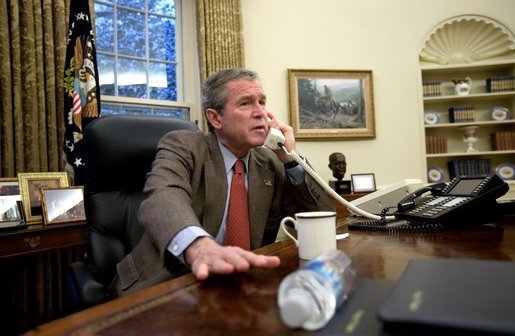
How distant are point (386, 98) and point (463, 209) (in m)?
3.05

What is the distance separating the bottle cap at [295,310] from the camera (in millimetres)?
378

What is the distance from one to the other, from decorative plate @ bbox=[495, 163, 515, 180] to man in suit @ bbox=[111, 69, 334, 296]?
11.1 feet

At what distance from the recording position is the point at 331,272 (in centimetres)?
42

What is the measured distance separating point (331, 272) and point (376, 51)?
392 centimetres

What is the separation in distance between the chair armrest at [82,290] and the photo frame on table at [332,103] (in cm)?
289

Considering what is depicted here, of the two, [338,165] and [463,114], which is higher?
[463,114]

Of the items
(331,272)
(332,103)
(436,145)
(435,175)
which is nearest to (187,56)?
(332,103)

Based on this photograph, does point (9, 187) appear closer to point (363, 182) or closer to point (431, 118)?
point (363, 182)

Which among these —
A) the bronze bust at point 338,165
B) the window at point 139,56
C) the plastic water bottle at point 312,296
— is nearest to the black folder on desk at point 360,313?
the plastic water bottle at point 312,296

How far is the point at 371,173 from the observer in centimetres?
370

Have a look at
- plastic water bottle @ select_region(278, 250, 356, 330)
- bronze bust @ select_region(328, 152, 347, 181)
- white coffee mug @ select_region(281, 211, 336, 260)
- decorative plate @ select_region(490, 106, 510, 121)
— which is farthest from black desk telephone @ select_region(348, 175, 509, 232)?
decorative plate @ select_region(490, 106, 510, 121)

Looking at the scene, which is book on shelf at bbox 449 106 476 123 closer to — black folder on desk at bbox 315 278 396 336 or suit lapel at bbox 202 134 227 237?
suit lapel at bbox 202 134 227 237

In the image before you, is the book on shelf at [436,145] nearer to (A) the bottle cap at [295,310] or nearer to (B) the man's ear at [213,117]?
(B) the man's ear at [213,117]

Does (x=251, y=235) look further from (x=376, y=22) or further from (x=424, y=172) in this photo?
(x=376, y=22)
